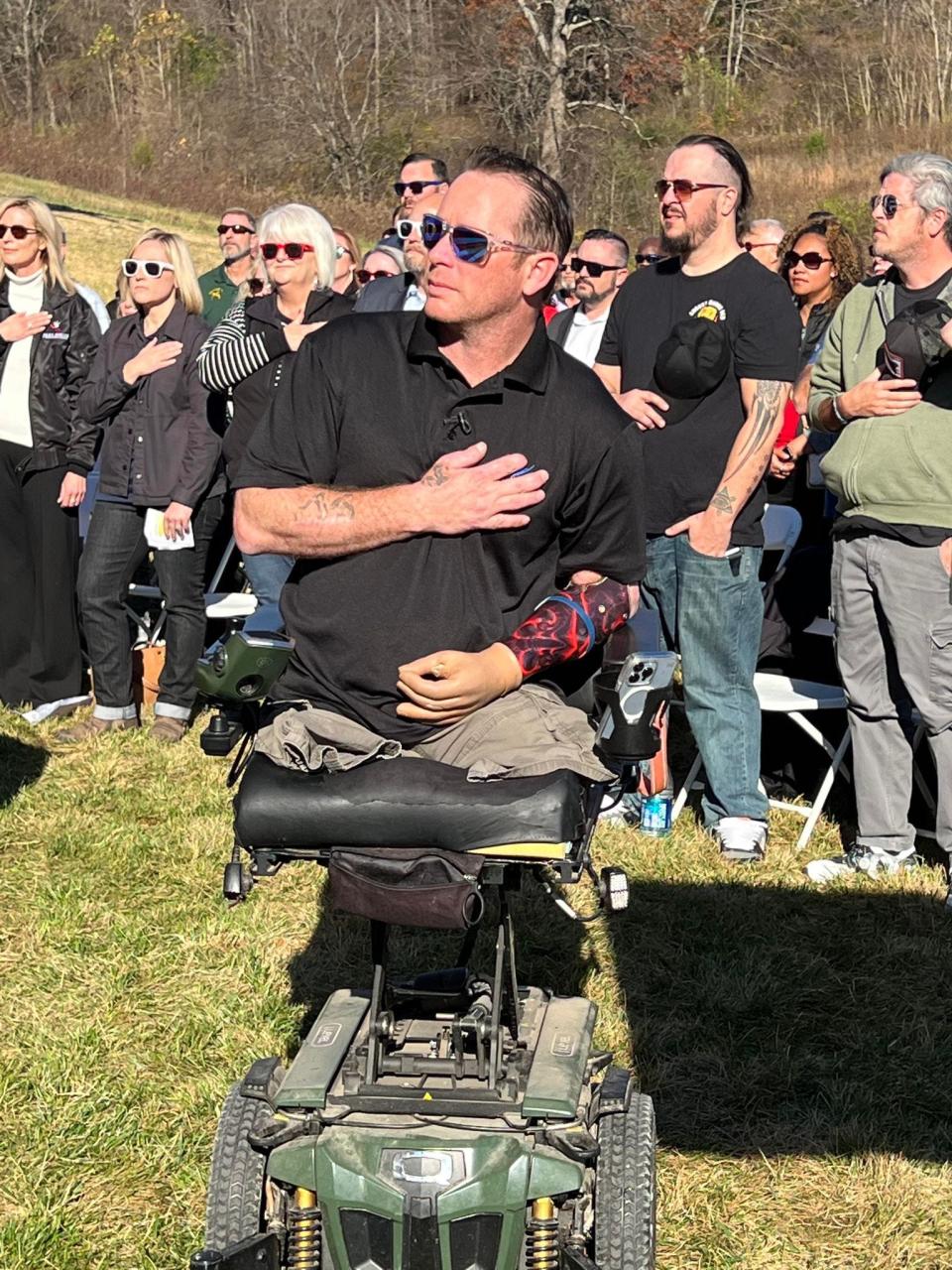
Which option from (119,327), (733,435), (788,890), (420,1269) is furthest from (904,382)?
(119,327)

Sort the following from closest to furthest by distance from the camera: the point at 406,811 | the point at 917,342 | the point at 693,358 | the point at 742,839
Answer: the point at 406,811
the point at 917,342
the point at 693,358
the point at 742,839

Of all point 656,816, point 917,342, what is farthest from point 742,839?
point 917,342

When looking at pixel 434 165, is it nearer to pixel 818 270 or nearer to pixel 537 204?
pixel 818 270

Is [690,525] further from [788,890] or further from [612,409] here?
[612,409]

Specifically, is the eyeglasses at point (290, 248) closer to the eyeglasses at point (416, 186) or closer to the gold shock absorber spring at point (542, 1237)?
the eyeglasses at point (416, 186)

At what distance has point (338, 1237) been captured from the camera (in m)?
3.19

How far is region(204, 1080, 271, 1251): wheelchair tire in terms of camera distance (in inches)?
130

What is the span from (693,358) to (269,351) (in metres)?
2.33

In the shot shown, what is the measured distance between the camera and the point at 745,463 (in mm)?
5871

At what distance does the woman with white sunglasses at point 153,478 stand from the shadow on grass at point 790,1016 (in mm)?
3190

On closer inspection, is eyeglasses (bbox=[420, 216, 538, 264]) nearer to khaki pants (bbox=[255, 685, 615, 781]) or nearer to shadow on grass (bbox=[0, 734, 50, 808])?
khaki pants (bbox=[255, 685, 615, 781])

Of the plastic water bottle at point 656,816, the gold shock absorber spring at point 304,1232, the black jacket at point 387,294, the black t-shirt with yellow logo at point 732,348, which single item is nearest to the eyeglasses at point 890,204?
the black t-shirt with yellow logo at point 732,348

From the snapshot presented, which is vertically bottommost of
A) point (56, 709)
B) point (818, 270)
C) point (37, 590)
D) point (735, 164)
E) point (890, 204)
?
point (56, 709)

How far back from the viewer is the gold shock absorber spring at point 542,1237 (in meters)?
3.19
